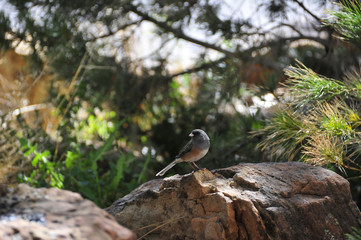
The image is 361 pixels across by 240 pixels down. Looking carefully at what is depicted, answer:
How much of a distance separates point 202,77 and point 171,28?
64 cm

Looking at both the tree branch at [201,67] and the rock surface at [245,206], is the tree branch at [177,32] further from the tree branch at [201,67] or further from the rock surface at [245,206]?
the rock surface at [245,206]

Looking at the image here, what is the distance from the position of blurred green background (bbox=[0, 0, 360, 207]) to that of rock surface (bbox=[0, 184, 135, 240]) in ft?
5.31


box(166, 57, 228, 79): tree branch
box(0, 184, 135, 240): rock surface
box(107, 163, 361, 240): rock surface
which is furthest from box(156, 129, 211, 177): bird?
box(166, 57, 228, 79): tree branch

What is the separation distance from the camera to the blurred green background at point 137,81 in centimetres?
316

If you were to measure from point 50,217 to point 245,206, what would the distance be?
2.79ft

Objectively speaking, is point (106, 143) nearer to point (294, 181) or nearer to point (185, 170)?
point (185, 170)

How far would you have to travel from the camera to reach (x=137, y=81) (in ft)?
13.6

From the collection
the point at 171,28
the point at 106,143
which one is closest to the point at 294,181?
the point at 106,143

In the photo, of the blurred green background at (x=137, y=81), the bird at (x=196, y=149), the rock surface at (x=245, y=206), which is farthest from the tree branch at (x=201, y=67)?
the rock surface at (x=245, y=206)

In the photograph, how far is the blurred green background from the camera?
10.4 feet

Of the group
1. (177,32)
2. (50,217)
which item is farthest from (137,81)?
(50,217)

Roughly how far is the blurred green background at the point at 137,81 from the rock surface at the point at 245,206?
3.04ft

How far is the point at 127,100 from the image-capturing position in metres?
4.15

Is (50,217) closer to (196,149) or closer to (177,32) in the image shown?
(196,149)
